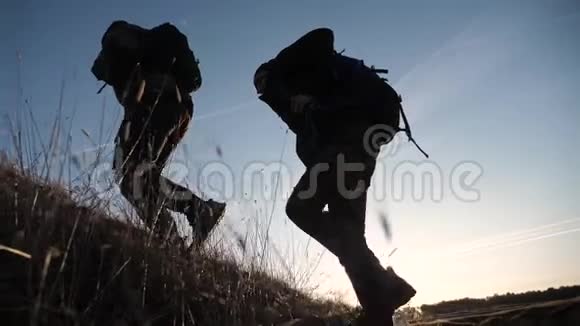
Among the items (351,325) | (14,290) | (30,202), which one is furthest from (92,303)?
(351,325)

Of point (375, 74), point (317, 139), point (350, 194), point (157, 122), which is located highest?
point (375, 74)

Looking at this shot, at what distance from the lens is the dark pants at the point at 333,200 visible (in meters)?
2.38

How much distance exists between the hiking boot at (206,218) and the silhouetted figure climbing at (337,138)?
0.61 meters

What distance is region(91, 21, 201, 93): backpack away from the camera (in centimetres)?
305

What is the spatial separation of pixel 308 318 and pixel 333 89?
1256 mm

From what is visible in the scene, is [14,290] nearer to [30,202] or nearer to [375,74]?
[30,202]

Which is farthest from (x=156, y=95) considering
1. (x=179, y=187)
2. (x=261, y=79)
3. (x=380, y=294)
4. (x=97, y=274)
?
(x=380, y=294)

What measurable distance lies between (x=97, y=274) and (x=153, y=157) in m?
1.32

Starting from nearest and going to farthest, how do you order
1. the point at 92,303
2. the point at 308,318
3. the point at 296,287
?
the point at 92,303, the point at 308,318, the point at 296,287

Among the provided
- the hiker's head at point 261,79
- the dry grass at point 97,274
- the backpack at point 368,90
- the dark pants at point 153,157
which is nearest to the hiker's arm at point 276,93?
the hiker's head at point 261,79

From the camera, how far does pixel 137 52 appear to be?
10.1ft

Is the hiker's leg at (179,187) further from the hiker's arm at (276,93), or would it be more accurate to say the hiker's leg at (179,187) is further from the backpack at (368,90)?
the backpack at (368,90)

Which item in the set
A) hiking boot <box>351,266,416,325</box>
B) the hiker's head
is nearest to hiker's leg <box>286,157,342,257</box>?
hiking boot <box>351,266,416,325</box>

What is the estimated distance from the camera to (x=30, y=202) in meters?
1.82
